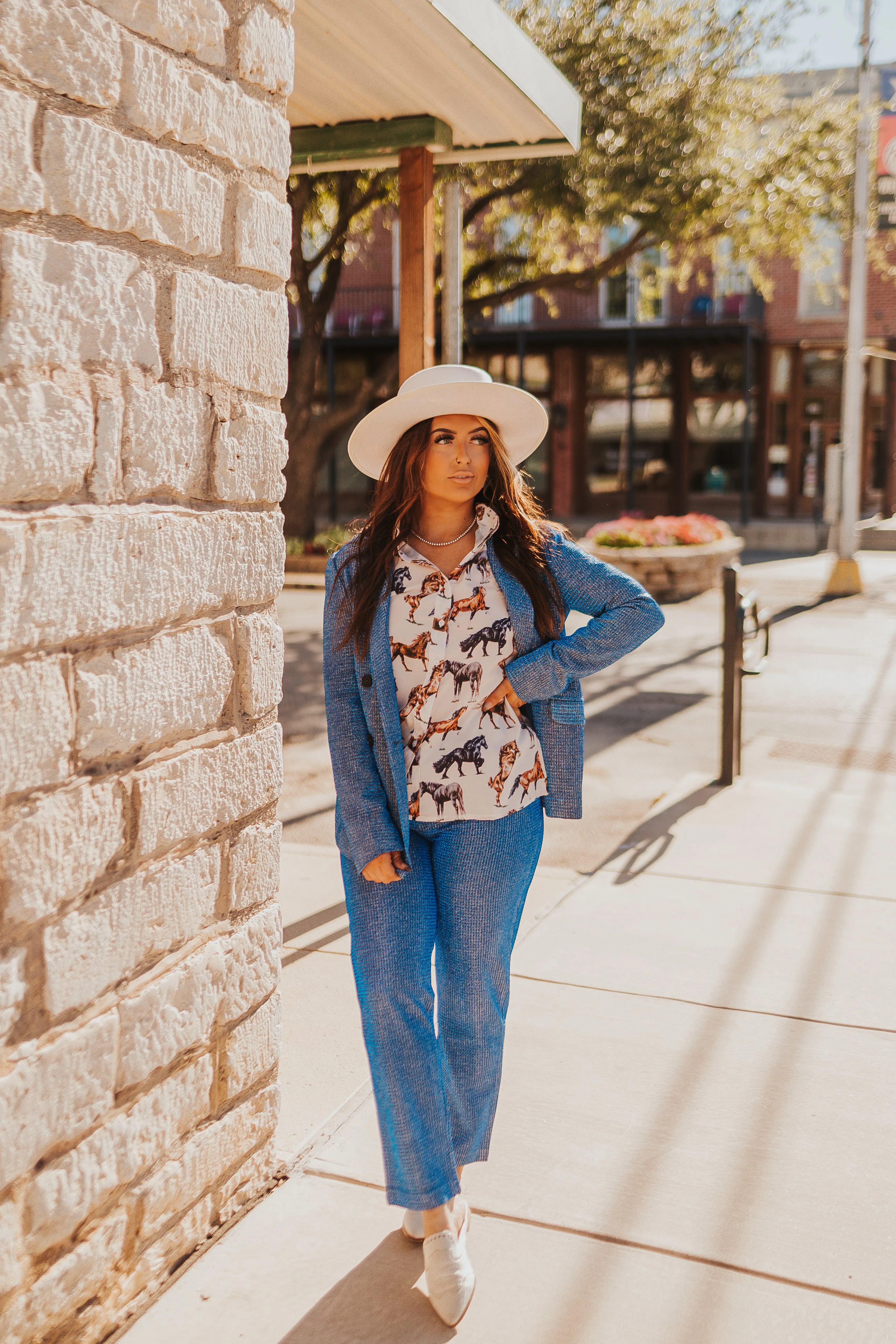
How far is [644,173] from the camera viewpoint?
45.0ft

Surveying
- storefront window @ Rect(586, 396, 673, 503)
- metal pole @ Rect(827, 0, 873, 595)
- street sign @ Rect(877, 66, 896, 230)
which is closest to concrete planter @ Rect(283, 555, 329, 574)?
metal pole @ Rect(827, 0, 873, 595)

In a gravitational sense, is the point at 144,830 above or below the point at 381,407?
below

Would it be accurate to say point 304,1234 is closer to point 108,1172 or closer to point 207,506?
point 108,1172

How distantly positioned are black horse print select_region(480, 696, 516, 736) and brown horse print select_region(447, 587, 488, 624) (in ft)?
0.60

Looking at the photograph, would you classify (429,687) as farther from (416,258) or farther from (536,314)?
→ (536,314)

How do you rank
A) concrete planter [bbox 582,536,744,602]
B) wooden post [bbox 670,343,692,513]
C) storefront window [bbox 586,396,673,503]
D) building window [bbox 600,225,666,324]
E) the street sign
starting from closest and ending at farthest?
1. the street sign
2. concrete planter [bbox 582,536,744,602]
3. building window [bbox 600,225,666,324]
4. wooden post [bbox 670,343,692,513]
5. storefront window [bbox 586,396,673,503]

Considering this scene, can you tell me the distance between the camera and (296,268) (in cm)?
1658

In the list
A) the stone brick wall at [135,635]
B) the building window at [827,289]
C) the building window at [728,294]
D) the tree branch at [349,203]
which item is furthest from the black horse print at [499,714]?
the building window at [827,289]

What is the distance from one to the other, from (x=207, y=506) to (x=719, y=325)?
25.5m

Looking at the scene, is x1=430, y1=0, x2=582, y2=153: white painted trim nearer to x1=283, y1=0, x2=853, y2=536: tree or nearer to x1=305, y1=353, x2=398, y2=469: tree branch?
x1=283, y1=0, x2=853, y2=536: tree

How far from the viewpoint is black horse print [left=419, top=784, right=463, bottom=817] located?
244cm

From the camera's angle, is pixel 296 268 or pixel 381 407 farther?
pixel 296 268

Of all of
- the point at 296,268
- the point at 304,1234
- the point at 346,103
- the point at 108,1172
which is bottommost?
the point at 304,1234

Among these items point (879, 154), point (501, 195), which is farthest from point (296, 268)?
point (879, 154)
